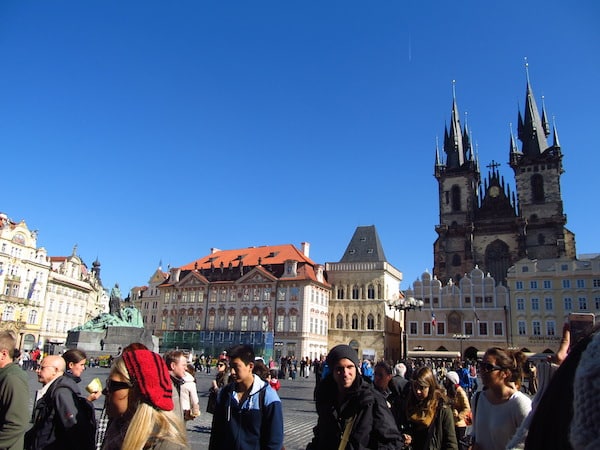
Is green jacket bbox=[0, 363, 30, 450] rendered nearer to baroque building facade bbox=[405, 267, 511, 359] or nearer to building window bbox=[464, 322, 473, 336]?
baroque building facade bbox=[405, 267, 511, 359]

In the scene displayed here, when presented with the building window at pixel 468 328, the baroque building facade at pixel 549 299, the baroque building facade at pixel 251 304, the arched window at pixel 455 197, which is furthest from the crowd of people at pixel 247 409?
the arched window at pixel 455 197

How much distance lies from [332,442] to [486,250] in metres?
60.2

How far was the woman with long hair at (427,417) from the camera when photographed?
436cm

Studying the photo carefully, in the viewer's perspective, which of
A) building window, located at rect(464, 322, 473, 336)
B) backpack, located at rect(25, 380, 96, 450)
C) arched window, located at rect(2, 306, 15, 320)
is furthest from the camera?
arched window, located at rect(2, 306, 15, 320)

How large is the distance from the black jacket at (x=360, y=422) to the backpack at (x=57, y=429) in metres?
1.68

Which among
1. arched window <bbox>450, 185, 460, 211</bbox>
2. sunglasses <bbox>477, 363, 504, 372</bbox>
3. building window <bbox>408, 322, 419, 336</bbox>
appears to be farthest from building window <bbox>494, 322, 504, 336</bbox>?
sunglasses <bbox>477, 363, 504, 372</bbox>

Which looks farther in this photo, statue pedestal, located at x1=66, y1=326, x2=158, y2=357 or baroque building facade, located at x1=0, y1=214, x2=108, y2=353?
baroque building facade, located at x1=0, y1=214, x2=108, y2=353

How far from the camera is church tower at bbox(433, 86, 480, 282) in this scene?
2354 inches

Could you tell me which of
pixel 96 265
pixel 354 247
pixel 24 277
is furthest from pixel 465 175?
pixel 96 265

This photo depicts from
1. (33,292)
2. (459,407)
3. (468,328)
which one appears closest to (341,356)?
(459,407)

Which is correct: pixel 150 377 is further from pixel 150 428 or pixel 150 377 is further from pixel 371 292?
pixel 371 292

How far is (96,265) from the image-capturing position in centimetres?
8488

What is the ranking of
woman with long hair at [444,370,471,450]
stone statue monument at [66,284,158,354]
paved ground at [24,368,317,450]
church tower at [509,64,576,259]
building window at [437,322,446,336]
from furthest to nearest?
church tower at [509,64,576,259] < building window at [437,322,446,336] < stone statue monument at [66,284,158,354] < paved ground at [24,368,317,450] < woman with long hair at [444,370,471,450]

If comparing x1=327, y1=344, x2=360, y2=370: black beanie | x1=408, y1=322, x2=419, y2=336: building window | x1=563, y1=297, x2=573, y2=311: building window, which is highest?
x1=563, y1=297, x2=573, y2=311: building window
